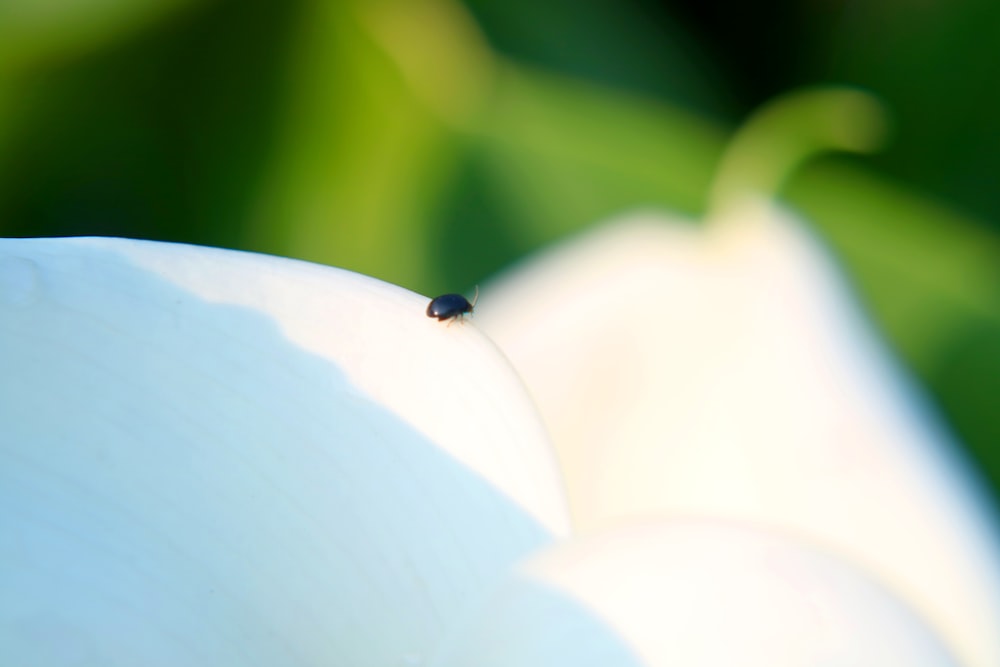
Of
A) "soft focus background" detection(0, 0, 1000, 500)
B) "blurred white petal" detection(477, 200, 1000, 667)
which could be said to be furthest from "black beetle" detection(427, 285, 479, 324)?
"soft focus background" detection(0, 0, 1000, 500)

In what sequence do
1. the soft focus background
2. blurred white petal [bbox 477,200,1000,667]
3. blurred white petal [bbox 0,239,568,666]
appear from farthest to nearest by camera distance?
the soft focus background
blurred white petal [bbox 477,200,1000,667]
blurred white petal [bbox 0,239,568,666]

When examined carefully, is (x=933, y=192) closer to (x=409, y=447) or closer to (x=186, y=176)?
(x=186, y=176)

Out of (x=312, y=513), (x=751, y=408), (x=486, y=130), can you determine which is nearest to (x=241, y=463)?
(x=312, y=513)

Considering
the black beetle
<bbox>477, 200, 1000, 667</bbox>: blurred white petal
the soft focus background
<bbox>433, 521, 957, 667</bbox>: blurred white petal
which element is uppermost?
the soft focus background

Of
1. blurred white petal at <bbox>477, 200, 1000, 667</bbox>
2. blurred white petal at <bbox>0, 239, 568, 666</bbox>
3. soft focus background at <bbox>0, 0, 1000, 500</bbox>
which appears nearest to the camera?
blurred white petal at <bbox>0, 239, 568, 666</bbox>

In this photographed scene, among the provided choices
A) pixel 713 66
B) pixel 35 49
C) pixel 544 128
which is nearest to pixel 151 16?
pixel 35 49

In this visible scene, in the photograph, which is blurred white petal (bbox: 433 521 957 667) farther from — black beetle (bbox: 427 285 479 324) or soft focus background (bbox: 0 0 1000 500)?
soft focus background (bbox: 0 0 1000 500)

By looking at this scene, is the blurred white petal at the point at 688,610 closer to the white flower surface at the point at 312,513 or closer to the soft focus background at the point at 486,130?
the white flower surface at the point at 312,513
